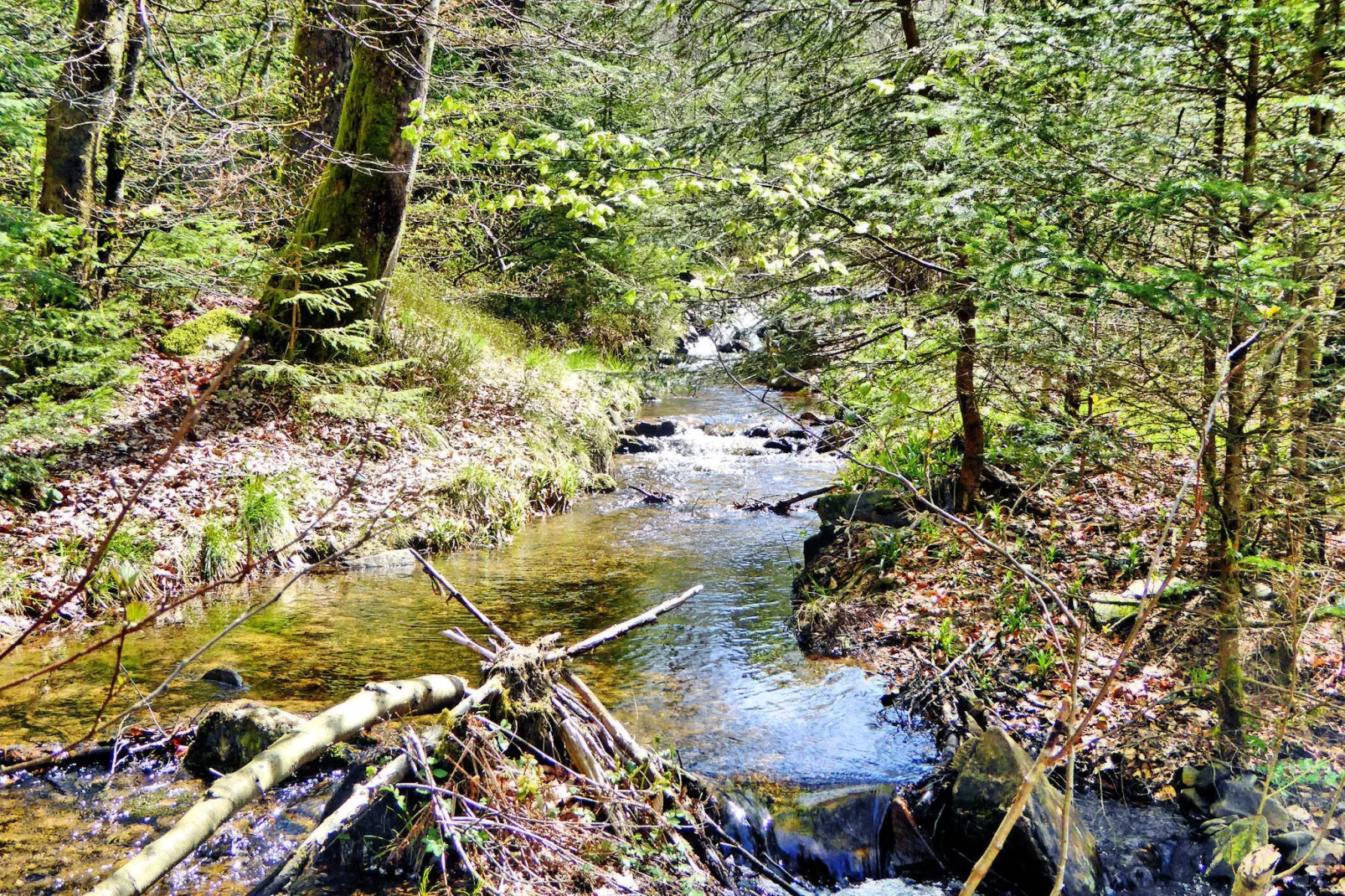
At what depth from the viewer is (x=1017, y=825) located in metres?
4.13

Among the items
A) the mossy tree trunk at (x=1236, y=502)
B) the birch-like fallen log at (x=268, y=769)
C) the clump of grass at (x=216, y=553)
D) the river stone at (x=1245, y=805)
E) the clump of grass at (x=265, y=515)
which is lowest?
the clump of grass at (x=216, y=553)

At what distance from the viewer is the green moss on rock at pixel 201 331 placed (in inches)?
388

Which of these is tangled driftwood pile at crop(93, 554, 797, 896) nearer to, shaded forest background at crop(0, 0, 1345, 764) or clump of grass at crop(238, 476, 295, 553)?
shaded forest background at crop(0, 0, 1345, 764)

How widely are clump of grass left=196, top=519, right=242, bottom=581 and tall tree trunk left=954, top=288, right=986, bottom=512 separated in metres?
6.29

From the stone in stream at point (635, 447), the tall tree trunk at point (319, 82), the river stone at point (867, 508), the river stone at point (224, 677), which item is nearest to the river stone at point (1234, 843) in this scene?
the river stone at point (867, 508)

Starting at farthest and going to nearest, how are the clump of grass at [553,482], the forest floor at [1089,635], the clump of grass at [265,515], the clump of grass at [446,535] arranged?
1. the clump of grass at [553,482]
2. the clump of grass at [446,535]
3. the clump of grass at [265,515]
4. the forest floor at [1089,635]

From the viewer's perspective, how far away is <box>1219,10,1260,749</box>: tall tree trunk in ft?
13.6

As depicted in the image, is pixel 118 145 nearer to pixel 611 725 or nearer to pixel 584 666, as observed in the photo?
pixel 584 666

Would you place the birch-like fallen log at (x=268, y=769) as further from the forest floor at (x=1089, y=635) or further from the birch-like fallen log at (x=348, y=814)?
the forest floor at (x=1089, y=635)

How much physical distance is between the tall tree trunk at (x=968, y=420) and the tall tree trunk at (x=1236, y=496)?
2185 mm

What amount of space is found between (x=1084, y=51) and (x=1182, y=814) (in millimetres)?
3973

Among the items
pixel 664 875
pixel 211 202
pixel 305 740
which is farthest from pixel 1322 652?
pixel 211 202

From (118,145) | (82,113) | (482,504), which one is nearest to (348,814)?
(482,504)

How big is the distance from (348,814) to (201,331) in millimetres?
8825
